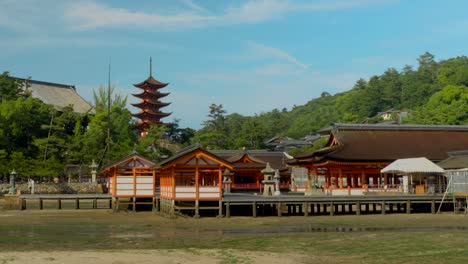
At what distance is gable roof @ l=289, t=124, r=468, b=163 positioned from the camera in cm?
4378

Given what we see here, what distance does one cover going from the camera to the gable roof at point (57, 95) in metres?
89.6

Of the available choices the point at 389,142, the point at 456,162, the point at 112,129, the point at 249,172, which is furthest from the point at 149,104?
the point at 456,162

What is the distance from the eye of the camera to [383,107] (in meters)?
124

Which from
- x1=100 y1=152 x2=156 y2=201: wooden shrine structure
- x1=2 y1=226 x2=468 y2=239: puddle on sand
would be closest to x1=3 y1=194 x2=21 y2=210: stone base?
x1=100 y1=152 x2=156 y2=201: wooden shrine structure

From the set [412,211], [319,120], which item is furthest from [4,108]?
[319,120]

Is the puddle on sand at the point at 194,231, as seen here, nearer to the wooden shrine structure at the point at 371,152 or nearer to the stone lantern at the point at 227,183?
the wooden shrine structure at the point at 371,152

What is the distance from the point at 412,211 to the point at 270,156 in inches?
1149

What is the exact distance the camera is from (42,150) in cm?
6869

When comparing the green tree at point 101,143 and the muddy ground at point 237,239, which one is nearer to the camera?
the muddy ground at point 237,239

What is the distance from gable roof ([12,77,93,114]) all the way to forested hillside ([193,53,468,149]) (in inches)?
750

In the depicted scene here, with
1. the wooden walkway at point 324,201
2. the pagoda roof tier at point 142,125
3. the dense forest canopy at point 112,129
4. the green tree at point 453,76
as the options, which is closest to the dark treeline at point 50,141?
the dense forest canopy at point 112,129

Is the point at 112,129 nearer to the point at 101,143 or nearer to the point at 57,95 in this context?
the point at 101,143

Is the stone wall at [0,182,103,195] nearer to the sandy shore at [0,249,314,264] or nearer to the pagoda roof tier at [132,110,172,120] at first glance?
the pagoda roof tier at [132,110,172,120]

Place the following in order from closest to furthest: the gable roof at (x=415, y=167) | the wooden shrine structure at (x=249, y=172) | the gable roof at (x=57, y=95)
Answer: the gable roof at (x=415, y=167)
the wooden shrine structure at (x=249, y=172)
the gable roof at (x=57, y=95)
